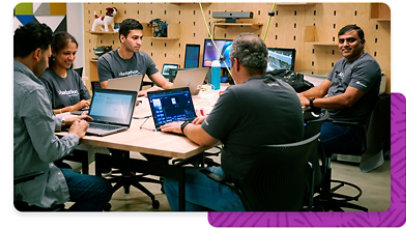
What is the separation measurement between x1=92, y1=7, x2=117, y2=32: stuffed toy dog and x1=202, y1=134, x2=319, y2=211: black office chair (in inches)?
168

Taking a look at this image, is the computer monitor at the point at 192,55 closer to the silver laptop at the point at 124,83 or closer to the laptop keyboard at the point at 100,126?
the silver laptop at the point at 124,83

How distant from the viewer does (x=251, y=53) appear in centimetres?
228

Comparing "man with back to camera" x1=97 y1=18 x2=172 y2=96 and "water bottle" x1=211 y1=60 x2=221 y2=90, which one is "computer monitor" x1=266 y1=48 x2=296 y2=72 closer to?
"water bottle" x1=211 y1=60 x2=221 y2=90

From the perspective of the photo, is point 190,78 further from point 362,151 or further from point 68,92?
point 362,151

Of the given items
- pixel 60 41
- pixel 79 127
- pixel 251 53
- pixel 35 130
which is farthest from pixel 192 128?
pixel 60 41

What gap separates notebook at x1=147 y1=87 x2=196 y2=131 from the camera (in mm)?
2604

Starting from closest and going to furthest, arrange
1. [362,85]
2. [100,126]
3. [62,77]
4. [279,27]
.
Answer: [100,126]
[362,85]
[62,77]
[279,27]

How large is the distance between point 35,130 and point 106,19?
4.25 metres

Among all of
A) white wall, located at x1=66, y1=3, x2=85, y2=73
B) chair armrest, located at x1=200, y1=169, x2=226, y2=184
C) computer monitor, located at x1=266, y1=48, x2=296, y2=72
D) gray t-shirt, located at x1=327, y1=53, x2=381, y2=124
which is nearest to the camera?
chair armrest, located at x1=200, y1=169, x2=226, y2=184

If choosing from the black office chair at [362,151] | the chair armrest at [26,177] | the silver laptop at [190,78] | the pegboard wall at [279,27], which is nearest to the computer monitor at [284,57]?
the pegboard wall at [279,27]

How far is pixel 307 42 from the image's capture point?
4977 mm

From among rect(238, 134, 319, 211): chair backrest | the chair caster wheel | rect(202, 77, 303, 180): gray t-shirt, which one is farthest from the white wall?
rect(238, 134, 319, 211): chair backrest

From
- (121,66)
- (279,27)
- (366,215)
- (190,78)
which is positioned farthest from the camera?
(279,27)
